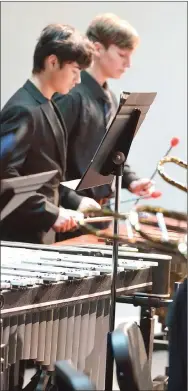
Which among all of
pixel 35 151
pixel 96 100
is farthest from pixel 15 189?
pixel 96 100

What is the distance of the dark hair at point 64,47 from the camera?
4008mm

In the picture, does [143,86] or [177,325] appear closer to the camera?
[177,325]

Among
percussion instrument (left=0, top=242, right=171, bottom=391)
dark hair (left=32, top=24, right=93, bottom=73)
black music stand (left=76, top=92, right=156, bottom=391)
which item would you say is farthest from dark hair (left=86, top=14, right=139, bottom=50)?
black music stand (left=76, top=92, right=156, bottom=391)

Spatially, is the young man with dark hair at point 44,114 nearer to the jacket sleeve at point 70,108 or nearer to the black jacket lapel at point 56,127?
the black jacket lapel at point 56,127

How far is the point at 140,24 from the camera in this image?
17.7ft

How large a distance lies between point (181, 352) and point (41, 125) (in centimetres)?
206

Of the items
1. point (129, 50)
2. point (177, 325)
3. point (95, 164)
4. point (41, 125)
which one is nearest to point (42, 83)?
point (41, 125)

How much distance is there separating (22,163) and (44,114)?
1.04 ft

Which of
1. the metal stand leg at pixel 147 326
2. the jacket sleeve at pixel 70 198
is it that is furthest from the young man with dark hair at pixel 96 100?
the metal stand leg at pixel 147 326

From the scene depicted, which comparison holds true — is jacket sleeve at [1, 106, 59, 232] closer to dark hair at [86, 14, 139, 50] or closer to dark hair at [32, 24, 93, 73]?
dark hair at [32, 24, 93, 73]

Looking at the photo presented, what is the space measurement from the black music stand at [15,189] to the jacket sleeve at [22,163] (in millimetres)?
1067

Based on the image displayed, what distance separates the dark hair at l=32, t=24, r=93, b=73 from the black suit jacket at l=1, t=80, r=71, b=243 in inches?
6.0

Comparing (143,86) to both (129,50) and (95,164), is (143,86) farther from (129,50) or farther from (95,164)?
(95,164)

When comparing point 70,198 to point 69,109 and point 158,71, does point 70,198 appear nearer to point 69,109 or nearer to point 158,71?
point 69,109
